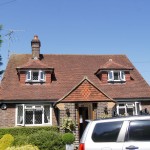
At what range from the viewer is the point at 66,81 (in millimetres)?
23953

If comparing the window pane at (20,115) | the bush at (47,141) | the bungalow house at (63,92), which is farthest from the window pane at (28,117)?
the bush at (47,141)

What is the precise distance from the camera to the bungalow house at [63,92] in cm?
2045

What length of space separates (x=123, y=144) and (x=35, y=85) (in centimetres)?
1706

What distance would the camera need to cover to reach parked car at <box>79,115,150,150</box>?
665cm

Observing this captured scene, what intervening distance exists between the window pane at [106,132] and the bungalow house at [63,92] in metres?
13.0

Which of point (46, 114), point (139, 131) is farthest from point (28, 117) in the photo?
point (139, 131)

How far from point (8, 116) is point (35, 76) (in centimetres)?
432

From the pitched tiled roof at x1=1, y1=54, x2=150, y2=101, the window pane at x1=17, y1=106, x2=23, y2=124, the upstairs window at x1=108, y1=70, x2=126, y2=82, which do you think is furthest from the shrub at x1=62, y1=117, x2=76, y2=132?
the upstairs window at x1=108, y1=70, x2=126, y2=82

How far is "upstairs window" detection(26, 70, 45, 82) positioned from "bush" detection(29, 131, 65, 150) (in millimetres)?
8709

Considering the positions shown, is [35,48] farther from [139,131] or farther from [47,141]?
[139,131]

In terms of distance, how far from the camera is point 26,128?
20328 mm

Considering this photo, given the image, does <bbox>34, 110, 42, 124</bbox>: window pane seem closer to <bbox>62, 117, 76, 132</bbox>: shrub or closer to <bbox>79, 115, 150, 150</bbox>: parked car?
<bbox>62, 117, 76, 132</bbox>: shrub

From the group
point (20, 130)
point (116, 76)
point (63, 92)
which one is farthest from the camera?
point (116, 76)

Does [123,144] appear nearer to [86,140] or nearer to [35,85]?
[86,140]
